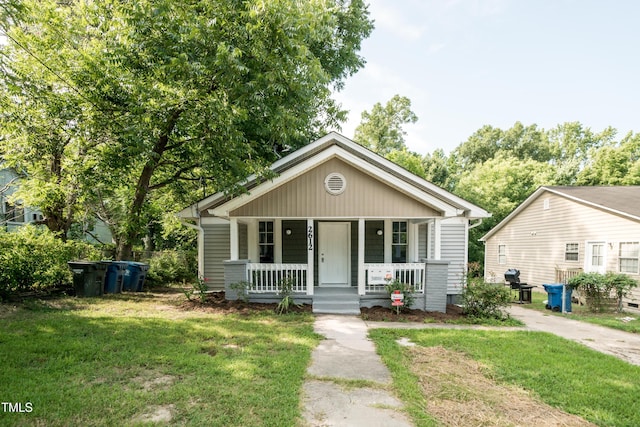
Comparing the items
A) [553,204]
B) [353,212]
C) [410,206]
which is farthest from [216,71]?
[553,204]

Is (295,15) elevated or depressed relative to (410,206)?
elevated

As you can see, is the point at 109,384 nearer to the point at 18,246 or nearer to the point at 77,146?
the point at 18,246

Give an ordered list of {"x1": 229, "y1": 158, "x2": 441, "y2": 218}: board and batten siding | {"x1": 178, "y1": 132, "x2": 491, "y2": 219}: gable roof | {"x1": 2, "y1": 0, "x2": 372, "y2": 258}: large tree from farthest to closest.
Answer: {"x1": 229, "y1": 158, "x2": 441, "y2": 218}: board and batten siding → {"x1": 178, "y1": 132, "x2": 491, "y2": 219}: gable roof → {"x1": 2, "y1": 0, "x2": 372, "y2": 258}: large tree

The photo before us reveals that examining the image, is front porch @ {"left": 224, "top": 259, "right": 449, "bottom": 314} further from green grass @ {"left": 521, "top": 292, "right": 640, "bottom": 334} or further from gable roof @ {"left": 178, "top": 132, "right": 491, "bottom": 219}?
green grass @ {"left": 521, "top": 292, "right": 640, "bottom": 334}

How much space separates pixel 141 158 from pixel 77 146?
9.60 ft

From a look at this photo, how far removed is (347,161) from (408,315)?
421 cm

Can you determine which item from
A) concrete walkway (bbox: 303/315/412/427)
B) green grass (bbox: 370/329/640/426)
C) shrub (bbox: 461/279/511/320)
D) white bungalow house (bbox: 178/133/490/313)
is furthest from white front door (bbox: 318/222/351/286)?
concrete walkway (bbox: 303/315/412/427)

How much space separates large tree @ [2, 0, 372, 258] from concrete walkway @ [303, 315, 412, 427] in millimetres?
4662

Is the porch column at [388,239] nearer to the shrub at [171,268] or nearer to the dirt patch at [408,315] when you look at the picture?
the dirt patch at [408,315]

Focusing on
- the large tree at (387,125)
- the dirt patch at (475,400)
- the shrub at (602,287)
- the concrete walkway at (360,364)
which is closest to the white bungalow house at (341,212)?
the concrete walkway at (360,364)

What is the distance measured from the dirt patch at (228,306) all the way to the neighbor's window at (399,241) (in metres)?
3.41

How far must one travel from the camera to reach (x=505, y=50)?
12.5m

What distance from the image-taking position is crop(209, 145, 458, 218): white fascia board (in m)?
8.21

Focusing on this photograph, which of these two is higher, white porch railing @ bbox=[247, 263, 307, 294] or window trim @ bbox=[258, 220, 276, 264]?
window trim @ bbox=[258, 220, 276, 264]
